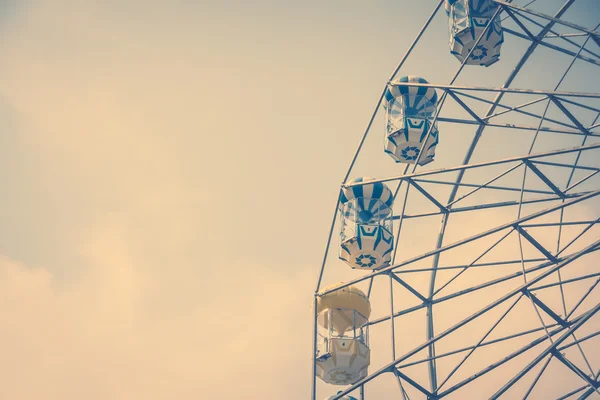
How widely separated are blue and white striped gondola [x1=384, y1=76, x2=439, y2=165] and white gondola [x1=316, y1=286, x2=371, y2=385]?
14.0 feet

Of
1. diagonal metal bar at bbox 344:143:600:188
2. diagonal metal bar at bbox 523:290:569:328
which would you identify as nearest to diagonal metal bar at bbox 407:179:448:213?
diagonal metal bar at bbox 344:143:600:188

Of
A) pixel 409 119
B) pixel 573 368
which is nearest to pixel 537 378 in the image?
pixel 573 368

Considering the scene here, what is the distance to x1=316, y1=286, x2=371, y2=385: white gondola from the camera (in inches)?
794

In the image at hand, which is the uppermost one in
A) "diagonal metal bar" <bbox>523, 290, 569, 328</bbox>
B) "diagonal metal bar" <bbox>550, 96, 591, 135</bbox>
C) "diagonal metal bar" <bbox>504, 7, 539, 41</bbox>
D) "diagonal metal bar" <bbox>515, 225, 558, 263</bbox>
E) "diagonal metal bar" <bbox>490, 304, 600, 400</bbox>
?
"diagonal metal bar" <bbox>504, 7, 539, 41</bbox>

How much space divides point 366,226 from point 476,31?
660cm

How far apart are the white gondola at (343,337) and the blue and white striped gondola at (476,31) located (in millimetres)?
7581

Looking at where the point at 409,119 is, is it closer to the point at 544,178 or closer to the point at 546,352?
the point at 544,178

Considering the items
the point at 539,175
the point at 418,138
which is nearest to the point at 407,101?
the point at 418,138

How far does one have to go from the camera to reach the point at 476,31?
73.4 feet

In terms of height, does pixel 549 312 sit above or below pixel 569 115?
below

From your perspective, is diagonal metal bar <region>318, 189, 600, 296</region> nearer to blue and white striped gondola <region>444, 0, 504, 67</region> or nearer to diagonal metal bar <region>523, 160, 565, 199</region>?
diagonal metal bar <region>523, 160, 565, 199</region>

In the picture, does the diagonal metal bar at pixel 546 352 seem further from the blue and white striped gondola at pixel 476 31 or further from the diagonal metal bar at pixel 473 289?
the blue and white striped gondola at pixel 476 31

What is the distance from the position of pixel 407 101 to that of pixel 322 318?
256 inches

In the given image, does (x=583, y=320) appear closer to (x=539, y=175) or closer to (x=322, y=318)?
(x=539, y=175)
